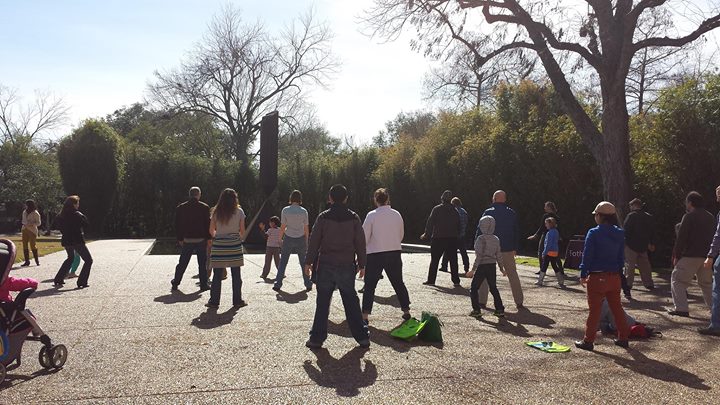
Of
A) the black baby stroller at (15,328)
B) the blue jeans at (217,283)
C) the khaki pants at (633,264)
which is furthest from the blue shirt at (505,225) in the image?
the black baby stroller at (15,328)

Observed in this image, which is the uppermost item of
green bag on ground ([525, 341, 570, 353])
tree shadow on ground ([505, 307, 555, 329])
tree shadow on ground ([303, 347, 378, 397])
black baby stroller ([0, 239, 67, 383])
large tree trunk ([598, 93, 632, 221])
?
large tree trunk ([598, 93, 632, 221])

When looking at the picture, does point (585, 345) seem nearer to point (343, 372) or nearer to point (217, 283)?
point (343, 372)

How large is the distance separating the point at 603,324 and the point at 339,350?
3232mm

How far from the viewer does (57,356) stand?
525 centimetres

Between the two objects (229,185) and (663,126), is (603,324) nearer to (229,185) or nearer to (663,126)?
(663,126)

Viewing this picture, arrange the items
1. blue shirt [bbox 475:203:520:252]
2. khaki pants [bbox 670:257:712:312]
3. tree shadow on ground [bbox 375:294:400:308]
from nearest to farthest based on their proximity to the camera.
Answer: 1. khaki pants [bbox 670:257:712:312]
2. blue shirt [bbox 475:203:520:252]
3. tree shadow on ground [bbox 375:294:400:308]

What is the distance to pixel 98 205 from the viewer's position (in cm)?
3588

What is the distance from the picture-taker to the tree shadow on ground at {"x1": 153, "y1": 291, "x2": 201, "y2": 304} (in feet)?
30.3

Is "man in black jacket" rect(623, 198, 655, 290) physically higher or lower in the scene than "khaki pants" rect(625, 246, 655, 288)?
higher

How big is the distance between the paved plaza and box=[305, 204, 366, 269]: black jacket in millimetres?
916

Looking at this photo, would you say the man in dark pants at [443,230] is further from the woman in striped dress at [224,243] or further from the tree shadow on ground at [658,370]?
the tree shadow on ground at [658,370]

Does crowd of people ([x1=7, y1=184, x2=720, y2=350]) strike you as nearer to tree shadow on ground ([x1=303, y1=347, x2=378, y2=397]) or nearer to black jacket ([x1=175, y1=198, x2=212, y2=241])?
black jacket ([x1=175, y1=198, x2=212, y2=241])

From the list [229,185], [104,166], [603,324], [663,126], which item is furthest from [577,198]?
[104,166]

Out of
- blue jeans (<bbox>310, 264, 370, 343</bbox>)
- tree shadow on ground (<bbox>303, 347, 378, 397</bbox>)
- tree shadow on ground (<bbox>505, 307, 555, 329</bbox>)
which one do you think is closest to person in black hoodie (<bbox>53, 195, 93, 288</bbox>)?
blue jeans (<bbox>310, 264, 370, 343</bbox>)
